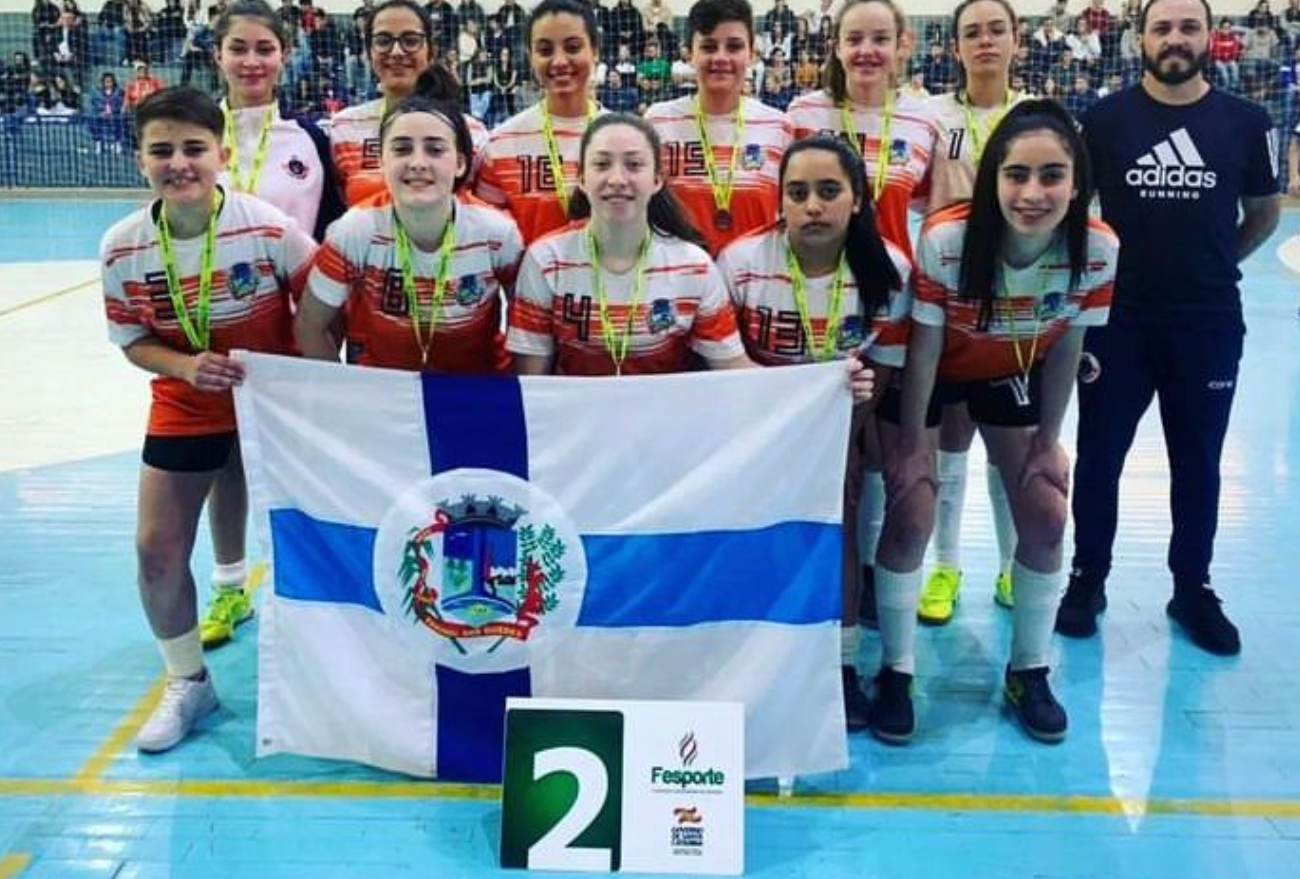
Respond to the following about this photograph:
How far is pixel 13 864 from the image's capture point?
103 inches

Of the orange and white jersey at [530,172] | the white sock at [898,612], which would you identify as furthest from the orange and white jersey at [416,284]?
the white sock at [898,612]

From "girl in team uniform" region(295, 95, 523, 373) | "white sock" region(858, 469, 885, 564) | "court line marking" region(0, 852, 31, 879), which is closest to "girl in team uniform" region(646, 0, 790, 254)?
"girl in team uniform" region(295, 95, 523, 373)

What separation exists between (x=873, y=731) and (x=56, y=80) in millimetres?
16543

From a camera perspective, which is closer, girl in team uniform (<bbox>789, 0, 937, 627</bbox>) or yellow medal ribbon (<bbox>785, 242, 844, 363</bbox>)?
yellow medal ribbon (<bbox>785, 242, 844, 363</bbox>)

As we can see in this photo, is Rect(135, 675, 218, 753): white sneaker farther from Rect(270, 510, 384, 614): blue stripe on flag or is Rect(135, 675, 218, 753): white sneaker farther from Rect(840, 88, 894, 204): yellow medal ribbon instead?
Rect(840, 88, 894, 204): yellow medal ribbon

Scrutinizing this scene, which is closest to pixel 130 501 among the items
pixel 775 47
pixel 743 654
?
pixel 743 654

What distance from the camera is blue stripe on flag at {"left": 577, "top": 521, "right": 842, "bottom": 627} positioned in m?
2.84

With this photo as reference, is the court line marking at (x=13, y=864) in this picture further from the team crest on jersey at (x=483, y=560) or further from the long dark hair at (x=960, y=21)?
the long dark hair at (x=960, y=21)

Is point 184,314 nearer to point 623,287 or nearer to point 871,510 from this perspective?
point 623,287

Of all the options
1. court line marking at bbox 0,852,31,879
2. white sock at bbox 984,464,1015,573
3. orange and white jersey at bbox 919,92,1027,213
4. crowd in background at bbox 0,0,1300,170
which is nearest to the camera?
court line marking at bbox 0,852,31,879

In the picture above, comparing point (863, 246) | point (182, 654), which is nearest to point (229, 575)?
point (182, 654)

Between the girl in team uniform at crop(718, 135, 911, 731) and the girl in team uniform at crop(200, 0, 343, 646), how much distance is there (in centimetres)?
122

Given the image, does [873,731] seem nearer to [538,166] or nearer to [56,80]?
[538,166]

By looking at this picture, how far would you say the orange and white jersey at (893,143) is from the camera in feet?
11.4
